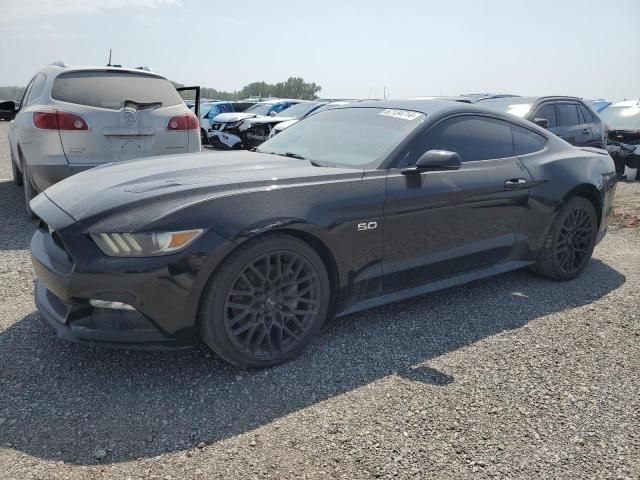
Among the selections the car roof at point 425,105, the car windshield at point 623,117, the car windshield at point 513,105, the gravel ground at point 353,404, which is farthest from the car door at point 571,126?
the gravel ground at point 353,404

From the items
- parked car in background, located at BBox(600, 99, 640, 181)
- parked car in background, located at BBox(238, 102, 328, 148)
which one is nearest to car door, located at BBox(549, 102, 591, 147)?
parked car in background, located at BBox(600, 99, 640, 181)

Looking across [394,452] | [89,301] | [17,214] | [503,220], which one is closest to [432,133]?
[503,220]

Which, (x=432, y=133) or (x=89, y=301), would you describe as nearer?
(x=89, y=301)

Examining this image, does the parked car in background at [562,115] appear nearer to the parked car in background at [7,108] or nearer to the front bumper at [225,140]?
the front bumper at [225,140]

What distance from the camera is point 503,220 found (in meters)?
3.77

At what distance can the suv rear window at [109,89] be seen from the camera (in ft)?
16.4

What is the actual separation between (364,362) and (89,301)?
147 centimetres

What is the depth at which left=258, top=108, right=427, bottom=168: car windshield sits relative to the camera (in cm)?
332

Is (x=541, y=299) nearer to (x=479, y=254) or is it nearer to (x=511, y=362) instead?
(x=479, y=254)

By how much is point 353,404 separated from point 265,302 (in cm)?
69

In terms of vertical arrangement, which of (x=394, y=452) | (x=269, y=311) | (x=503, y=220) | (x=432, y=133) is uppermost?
(x=432, y=133)

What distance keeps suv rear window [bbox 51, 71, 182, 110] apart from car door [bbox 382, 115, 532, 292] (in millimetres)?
3136

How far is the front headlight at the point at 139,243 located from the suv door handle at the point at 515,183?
2.41m

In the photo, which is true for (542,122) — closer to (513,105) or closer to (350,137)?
(513,105)
